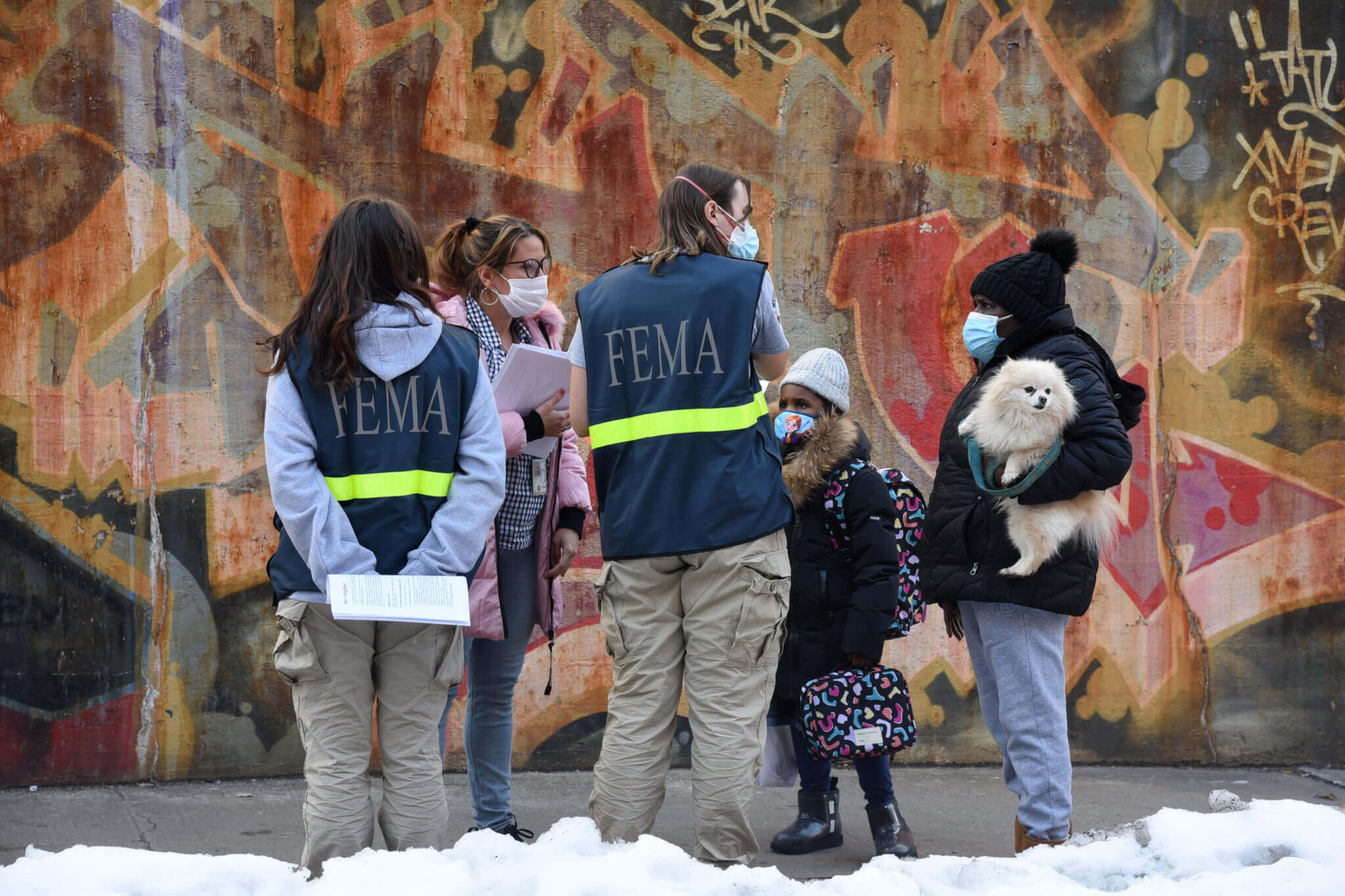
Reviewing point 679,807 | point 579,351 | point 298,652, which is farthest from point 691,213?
point 679,807

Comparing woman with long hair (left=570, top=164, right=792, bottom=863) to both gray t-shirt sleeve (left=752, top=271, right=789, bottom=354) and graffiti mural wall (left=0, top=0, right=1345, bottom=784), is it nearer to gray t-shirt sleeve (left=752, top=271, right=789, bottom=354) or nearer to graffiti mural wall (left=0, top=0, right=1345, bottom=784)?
gray t-shirt sleeve (left=752, top=271, right=789, bottom=354)

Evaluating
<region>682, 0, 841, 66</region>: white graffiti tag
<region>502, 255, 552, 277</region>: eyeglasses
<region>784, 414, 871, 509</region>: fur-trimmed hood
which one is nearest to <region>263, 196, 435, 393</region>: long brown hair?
<region>502, 255, 552, 277</region>: eyeglasses

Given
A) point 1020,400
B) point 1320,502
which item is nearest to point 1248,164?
point 1320,502

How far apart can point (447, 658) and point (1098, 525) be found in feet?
6.12

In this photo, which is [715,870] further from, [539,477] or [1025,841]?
[539,477]

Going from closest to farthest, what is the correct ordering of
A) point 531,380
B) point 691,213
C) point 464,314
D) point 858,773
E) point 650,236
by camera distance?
point 691,213 → point 531,380 → point 464,314 → point 858,773 → point 650,236

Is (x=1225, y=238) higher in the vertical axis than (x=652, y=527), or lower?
higher

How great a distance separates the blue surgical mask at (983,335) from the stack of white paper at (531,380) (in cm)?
123

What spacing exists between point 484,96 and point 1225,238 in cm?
332

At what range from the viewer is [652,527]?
3209 millimetres

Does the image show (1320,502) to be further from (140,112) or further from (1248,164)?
(140,112)

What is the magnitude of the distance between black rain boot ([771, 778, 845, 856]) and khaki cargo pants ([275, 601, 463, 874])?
1405 millimetres

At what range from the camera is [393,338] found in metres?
2.96

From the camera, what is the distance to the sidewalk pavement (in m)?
4.05
